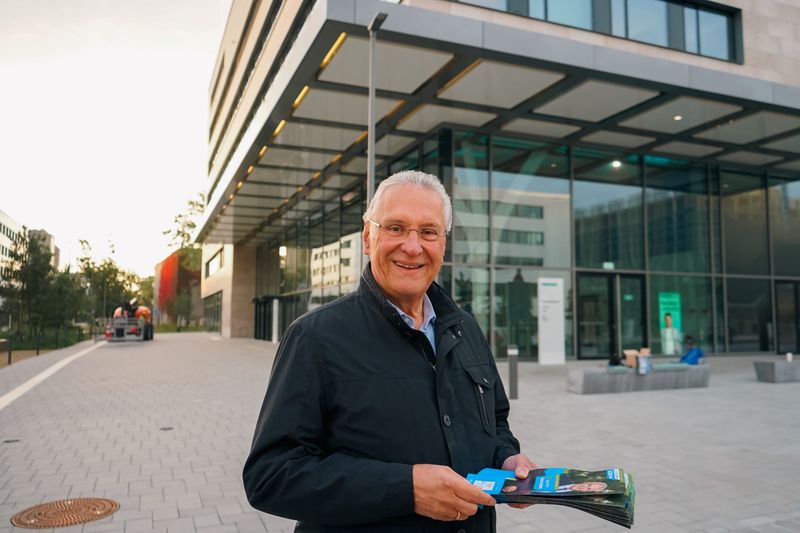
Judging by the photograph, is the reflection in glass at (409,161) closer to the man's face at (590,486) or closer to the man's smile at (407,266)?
the man's smile at (407,266)

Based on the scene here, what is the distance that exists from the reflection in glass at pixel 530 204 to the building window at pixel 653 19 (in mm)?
3872

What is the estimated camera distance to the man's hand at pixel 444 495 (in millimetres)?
1586

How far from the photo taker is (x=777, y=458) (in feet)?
21.9

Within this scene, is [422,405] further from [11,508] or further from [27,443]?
[27,443]

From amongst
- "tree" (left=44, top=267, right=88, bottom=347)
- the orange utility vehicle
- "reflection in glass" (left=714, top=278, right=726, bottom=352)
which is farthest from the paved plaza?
the orange utility vehicle

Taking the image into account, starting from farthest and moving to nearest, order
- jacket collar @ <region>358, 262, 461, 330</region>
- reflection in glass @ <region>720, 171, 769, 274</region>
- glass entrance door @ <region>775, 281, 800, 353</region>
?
glass entrance door @ <region>775, 281, 800, 353</region> → reflection in glass @ <region>720, 171, 769, 274</region> → jacket collar @ <region>358, 262, 461, 330</region>

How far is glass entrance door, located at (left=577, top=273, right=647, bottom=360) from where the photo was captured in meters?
18.5

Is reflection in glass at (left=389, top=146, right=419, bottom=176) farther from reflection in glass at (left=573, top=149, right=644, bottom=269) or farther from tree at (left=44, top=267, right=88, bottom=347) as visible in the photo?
tree at (left=44, top=267, right=88, bottom=347)

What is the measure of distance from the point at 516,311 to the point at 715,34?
10057 millimetres

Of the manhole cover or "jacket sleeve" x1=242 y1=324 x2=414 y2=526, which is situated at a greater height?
"jacket sleeve" x1=242 y1=324 x2=414 y2=526

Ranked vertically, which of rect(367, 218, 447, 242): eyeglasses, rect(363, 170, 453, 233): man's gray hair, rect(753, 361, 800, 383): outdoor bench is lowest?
rect(753, 361, 800, 383): outdoor bench

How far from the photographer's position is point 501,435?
2.27m

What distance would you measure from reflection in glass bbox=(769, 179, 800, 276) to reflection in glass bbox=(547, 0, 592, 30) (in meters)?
12.2

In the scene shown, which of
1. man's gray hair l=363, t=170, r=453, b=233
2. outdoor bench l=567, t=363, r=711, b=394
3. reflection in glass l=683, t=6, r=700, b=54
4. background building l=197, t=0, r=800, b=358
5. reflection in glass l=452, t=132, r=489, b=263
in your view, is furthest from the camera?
reflection in glass l=452, t=132, r=489, b=263
